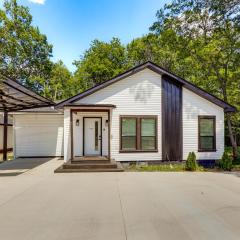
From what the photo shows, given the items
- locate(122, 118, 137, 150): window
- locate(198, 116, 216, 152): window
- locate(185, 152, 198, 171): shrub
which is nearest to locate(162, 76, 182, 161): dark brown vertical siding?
locate(198, 116, 216, 152): window

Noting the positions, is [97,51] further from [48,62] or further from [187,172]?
[187,172]

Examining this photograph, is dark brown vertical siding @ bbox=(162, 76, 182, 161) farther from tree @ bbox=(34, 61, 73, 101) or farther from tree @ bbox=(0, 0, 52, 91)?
tree @ bbox=(34, 61, 73, 101)

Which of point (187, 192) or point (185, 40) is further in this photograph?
point (185, 40)

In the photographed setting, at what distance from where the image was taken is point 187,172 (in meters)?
12.2

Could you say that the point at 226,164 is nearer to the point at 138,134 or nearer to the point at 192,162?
the point at 192,162

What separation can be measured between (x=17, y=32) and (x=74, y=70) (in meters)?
10.7

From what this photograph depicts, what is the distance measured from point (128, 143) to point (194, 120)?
12.2ft

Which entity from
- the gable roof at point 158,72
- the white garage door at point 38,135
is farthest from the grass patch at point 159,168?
the white garage door at point 38,135

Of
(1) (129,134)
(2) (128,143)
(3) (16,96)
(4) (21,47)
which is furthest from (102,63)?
(3) (16,96)

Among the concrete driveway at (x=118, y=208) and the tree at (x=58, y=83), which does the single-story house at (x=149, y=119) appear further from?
the tree at (x=58, y=83)

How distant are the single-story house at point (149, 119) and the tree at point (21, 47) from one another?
19.9 meters

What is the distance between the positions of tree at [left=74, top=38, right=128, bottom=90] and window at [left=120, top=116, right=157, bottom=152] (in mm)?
22638

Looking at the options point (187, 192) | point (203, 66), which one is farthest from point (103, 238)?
point (203, 66)

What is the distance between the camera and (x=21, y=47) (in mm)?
32188
